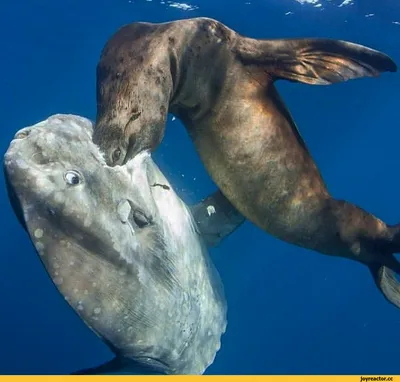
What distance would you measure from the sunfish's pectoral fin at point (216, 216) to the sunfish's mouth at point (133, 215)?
180 cm

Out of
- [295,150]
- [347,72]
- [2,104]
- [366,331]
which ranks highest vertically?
[347,72]

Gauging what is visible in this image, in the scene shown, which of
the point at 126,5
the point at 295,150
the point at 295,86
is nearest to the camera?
the point at 295,150

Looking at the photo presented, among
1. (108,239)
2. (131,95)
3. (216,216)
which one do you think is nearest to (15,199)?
(108,239)

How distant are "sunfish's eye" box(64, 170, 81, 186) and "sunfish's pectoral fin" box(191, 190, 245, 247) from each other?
8.47ft

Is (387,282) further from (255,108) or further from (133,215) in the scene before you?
(133,215)

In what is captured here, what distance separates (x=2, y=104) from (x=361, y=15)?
35965 millimetres

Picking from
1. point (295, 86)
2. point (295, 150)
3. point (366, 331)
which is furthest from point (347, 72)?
point (366, 331)

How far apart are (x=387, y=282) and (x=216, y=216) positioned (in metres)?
2.32

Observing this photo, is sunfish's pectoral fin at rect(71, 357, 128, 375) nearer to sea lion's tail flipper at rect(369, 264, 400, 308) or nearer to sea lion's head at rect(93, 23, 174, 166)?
sea lion's head at rect(93, 23, 174, 166)

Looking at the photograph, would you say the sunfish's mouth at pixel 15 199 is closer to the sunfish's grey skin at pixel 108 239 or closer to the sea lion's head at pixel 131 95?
the sunfish's grey skin at pixel 108 239

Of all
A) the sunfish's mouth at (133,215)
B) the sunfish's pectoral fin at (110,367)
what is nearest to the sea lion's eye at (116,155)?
the sunfish's mouth at (133,215)

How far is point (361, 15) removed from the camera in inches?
875

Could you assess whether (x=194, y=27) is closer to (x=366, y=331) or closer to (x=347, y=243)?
(x=347, y=243)

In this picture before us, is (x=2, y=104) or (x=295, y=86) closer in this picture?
(x=295, y=86)
